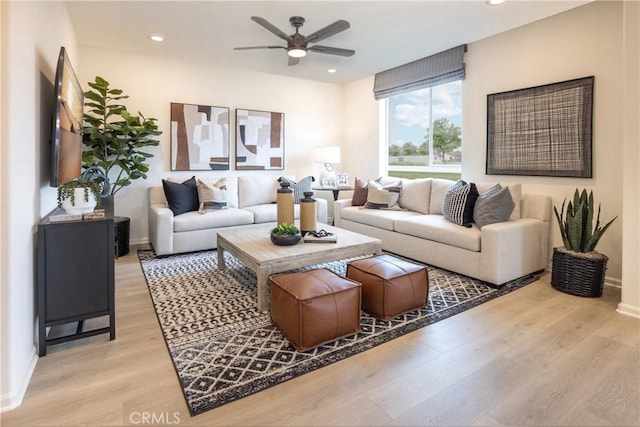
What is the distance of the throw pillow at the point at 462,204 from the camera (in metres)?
3.35

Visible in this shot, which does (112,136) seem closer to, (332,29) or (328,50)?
(328,50)

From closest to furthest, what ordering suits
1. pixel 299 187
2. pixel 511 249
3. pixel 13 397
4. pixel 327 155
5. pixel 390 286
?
pixel 13 397 → pixel 390 286 → pixel 511 249 → pixel 299 187 → pixel 327 155

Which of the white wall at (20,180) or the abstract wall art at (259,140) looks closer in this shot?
the white wall at (20,180)

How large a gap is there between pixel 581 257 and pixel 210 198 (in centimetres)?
383

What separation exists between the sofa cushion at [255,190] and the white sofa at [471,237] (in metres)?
1.57

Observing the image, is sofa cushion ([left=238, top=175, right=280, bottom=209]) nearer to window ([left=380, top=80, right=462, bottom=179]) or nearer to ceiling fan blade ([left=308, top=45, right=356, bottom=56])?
ceiling fan blade ([left=308, top=45, right=356, bottom=56])

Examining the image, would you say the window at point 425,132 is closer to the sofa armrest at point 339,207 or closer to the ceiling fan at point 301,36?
the sofa armrest at point 339,207

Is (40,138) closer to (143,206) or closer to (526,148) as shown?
(143,206)

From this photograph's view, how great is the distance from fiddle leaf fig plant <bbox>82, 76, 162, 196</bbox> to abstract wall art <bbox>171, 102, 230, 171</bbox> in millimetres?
410

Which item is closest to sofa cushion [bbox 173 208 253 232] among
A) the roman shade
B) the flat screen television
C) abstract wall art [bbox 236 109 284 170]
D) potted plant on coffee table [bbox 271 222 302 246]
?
abstract wall art [bbox 236 109 284 170]

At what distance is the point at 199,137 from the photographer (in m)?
4.83

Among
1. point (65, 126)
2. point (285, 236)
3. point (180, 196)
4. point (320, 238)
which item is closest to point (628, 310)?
point (320, 238)

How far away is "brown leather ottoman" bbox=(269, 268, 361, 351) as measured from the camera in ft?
6.38

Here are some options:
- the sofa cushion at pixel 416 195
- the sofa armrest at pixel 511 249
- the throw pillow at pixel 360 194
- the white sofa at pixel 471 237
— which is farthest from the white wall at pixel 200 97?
the sofa armrest at pixel 511 249
